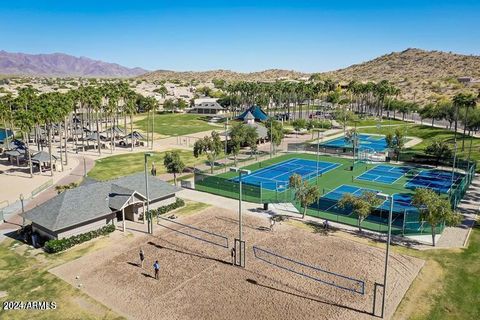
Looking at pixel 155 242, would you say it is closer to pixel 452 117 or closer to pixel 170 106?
pixel 452 117

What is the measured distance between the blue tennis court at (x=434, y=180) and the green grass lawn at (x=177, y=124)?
190ft

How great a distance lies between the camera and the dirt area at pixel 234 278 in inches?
873

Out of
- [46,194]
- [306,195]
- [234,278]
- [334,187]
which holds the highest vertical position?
[306,195]

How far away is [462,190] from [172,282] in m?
35.4

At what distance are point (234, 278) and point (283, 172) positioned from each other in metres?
32.5

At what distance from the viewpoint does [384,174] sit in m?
55.3

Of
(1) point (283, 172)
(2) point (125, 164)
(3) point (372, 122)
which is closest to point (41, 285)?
(2) point (125, 164)

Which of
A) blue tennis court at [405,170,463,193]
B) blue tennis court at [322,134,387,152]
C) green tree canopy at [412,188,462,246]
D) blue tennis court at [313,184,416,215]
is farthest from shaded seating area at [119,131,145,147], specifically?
green tree canopy at [412,188,462,246]

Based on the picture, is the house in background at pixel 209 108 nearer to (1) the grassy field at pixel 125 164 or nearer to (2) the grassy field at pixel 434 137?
(2) the grassy field at pixel 434 137

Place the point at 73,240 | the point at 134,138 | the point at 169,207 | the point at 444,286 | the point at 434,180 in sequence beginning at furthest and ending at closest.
Answer: the point at 134,138 < the point at 434,180 < the point at 169,207 < the point at 73,240 < the point at 444,286

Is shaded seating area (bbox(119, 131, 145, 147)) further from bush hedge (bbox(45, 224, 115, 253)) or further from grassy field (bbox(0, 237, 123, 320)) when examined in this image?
grassy field (bbox(0, 237, 123, 320))

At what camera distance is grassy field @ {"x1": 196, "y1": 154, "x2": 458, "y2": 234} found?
112 ft

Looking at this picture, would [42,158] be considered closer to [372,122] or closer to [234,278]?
[234,278]

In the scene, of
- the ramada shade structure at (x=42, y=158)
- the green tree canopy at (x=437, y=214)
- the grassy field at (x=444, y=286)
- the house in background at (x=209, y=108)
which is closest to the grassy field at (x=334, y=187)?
the green tree canopy at (x=437, y=214)
